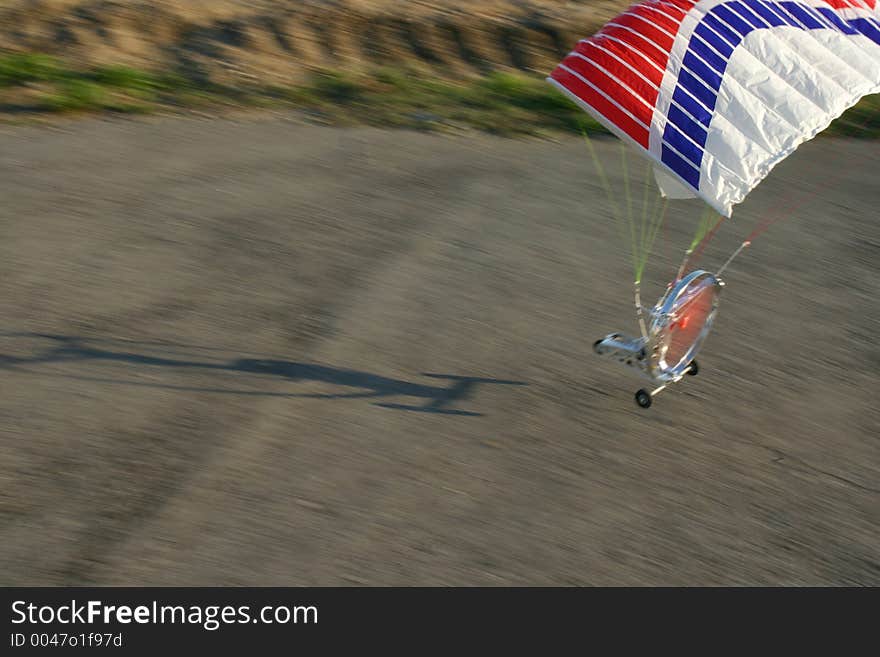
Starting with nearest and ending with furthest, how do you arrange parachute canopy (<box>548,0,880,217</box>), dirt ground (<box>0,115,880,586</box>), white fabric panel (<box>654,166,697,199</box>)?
dirt ground (<box>0,115,880,586</box>)
parachute canopy (<box>548,0,880,217</box>)
white fabric panel (<box>654,166,697,199</box>)

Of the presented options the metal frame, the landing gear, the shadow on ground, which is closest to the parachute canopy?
the metal frame

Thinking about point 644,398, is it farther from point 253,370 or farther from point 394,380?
point 253,370

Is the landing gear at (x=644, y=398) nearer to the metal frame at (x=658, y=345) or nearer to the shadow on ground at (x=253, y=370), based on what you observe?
the metal frame at (x=658, y=345)

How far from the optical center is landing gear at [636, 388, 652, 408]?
8.53 meters

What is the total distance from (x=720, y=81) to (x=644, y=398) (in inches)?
93.5

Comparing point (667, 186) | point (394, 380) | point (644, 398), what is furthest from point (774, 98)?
point (394, 380)

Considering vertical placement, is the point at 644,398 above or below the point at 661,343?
below

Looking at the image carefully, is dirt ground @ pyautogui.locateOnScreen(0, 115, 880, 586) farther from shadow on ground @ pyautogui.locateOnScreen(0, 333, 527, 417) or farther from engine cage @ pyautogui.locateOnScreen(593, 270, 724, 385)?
engine cage @ pyautogui.locateOnScreen(593, 270, 724, 385)

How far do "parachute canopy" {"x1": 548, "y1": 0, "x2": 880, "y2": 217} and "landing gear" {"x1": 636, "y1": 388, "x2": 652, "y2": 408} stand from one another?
4.97 feet

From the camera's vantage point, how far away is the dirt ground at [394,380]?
6973 millimetres

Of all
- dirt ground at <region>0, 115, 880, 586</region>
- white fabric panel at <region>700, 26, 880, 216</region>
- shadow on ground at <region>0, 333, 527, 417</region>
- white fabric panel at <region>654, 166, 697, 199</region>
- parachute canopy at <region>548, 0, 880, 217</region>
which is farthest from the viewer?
shadow on ground at <region>0, 333, 527, 417</region>

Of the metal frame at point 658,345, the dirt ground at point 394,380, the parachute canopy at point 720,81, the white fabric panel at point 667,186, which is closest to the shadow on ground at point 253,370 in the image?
the dirt ground at point 394,380

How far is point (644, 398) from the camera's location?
28.0 feet

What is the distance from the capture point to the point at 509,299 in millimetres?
10141
